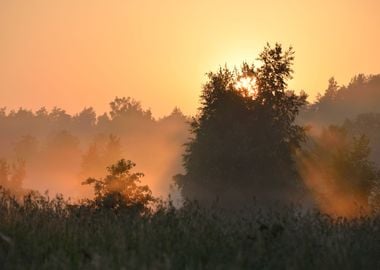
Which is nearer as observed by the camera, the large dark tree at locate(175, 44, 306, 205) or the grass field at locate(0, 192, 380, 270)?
the grass field at locate(0, 192, 380, 270)

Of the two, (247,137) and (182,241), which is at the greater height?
(247,137)

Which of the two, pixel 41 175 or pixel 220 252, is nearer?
pixel 220 252

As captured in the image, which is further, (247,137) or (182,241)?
(247,137)

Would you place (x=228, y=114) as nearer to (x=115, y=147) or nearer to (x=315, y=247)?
(x=315, y=247)

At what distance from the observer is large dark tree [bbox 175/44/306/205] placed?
42500 mm

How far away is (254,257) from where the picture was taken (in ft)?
16.9

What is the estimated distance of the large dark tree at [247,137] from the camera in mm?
42500

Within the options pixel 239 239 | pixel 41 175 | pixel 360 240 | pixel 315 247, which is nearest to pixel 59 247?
pixel 239 239

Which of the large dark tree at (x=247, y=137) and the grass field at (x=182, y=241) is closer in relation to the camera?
the grass field at (x=182, y=241)

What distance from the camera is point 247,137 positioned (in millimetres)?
43500

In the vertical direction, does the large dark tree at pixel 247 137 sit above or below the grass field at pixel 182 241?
above

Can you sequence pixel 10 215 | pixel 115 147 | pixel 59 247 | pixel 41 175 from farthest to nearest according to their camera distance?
pixel 41 175, pixel 115 147, pixel 10 215, pixel 59 247

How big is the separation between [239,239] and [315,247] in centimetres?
73

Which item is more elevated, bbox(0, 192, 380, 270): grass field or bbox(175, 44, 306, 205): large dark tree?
bbox(175, 44, 306, 205): large dark tree
